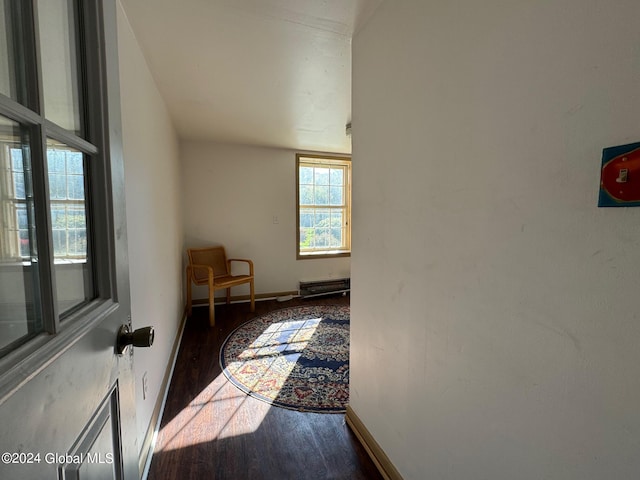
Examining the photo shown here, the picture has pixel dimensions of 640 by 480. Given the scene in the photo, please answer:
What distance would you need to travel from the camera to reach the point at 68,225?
60cm

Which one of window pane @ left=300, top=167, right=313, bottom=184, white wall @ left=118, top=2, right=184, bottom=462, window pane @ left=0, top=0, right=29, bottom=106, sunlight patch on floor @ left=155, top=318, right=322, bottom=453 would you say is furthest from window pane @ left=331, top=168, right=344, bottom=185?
window pane @ left=0, top=0, right=29, bottom=106

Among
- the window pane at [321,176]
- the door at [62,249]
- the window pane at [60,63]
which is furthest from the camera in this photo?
the window pane at [321,176]

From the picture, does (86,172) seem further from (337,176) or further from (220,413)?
(337,176)

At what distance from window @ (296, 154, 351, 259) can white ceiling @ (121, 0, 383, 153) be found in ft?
4.46

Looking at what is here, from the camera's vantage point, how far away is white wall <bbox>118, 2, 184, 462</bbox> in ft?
4.21

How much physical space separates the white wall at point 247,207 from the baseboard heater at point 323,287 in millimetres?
157

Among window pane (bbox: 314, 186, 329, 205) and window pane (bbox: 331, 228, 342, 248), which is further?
window pane (bbox: 331, 228, 342, 248)

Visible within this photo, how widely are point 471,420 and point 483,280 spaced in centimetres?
44

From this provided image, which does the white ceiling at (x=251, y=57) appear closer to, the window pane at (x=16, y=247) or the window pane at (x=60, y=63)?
the window pane at (x=60, y=63)

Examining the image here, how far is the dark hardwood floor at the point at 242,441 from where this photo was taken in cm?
136

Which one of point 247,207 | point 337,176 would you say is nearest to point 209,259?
point 247,207

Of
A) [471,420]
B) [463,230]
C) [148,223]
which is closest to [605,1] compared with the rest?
[463,230]

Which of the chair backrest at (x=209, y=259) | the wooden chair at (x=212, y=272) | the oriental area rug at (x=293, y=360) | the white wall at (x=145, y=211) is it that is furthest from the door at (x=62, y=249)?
the chair backrest at (x=209, y=259)

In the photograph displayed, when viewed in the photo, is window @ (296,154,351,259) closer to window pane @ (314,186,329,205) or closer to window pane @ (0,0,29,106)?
window pane @ (314,186,329,205)
